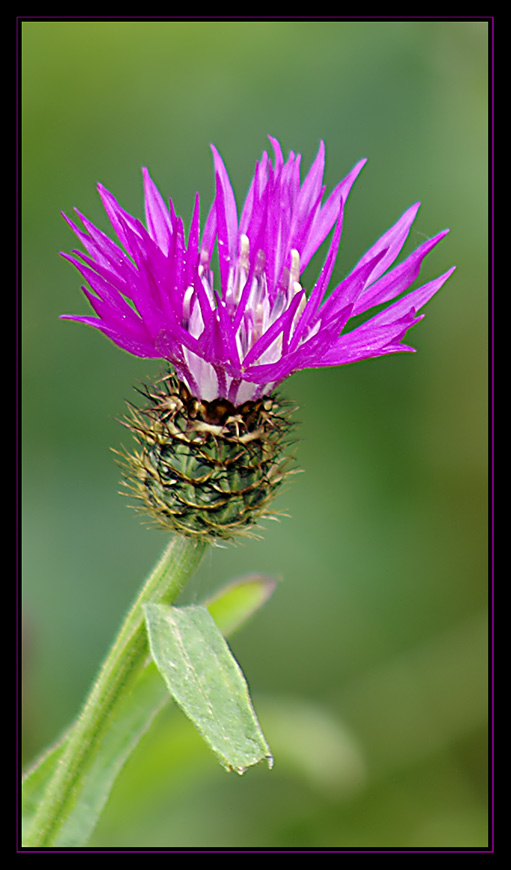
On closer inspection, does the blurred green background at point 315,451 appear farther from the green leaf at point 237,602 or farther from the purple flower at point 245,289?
the purple flower at point 245,289

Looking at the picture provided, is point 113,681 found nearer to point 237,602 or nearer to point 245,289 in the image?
point 237,602

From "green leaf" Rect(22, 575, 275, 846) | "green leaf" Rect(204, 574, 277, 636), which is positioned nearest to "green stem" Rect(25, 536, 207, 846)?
"green leaf" Rect(22, 575, 275, 846)

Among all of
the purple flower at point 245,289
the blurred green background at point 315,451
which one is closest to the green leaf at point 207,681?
the purple flower at point 245,289

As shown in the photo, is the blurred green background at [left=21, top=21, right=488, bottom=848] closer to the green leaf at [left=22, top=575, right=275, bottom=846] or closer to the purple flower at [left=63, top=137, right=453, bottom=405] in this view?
the green leaf at [left=22, top=575, right=275, bottom=846]

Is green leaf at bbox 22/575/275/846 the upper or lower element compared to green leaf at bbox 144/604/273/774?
lower

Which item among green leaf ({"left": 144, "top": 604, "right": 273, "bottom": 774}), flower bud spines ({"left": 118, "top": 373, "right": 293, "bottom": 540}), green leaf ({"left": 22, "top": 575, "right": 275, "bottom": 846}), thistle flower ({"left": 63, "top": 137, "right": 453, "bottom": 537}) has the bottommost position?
green leaf ({"left": 22, "top": 575, "right": 275, "bottom": 846})

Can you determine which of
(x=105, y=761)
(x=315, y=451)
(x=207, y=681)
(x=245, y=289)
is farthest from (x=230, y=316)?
(x=315, y=451)

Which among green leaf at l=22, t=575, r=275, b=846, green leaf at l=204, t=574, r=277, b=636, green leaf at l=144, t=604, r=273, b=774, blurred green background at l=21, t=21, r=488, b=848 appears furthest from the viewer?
blurred green background at l=21, t=21, r=488, b=848
